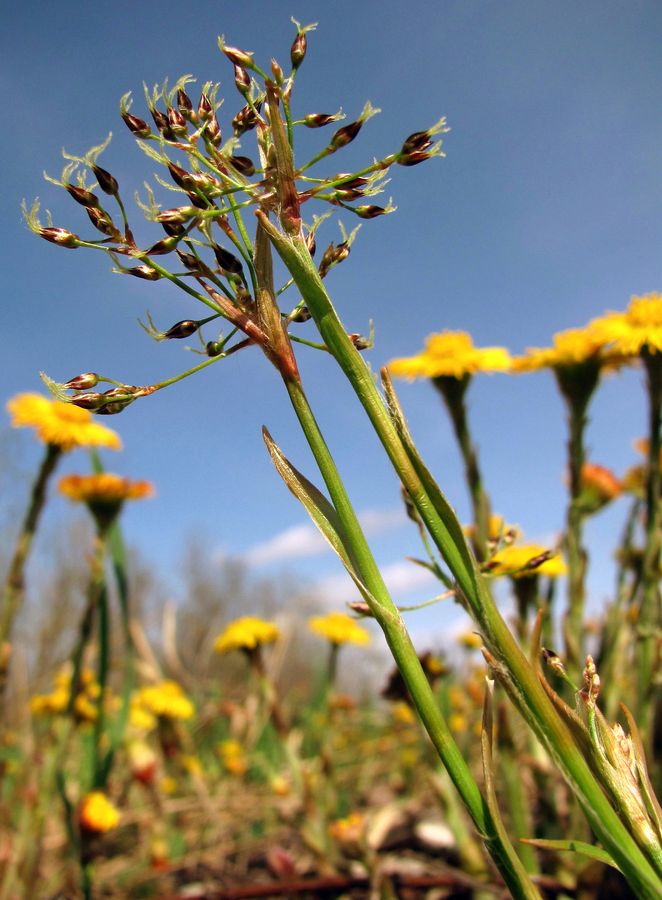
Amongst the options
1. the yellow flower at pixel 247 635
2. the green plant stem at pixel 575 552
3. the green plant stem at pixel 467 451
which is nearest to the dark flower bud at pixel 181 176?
the green plant stem at pixel 467 451

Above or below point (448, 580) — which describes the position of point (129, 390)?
above

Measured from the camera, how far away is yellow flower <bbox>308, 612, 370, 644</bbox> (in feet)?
8.70

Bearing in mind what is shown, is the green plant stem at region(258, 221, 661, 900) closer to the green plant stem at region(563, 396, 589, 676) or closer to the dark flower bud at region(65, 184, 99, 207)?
the dark flower bud at region(65, 184, 99, 207)

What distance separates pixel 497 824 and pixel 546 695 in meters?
0.10

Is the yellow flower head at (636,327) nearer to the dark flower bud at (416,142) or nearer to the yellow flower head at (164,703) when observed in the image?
the dark flower bud at (416,142)

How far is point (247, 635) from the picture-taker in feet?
8.01

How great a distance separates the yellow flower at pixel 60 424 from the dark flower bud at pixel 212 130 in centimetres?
161

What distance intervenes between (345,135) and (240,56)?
11cm

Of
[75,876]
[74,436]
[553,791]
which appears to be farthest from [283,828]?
[74,436]

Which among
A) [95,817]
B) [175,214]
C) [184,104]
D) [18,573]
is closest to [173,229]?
[175,214]

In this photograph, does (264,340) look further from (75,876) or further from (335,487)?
(75,876)

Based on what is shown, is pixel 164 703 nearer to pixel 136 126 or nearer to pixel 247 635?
pixel 247 635

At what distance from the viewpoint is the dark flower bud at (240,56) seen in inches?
22.8

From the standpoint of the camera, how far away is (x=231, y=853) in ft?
8.50
